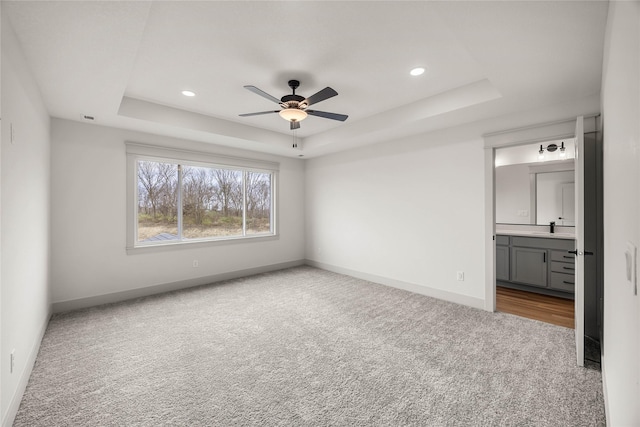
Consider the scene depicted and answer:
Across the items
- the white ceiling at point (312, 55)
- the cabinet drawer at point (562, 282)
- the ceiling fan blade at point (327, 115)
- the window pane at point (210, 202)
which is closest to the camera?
the white ceiling at point (312, 55)

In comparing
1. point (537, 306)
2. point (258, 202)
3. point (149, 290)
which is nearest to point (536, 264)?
point (537, 306)

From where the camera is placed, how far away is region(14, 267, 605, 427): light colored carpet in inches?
70.5

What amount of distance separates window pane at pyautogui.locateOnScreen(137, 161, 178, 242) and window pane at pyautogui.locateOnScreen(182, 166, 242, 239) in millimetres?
162

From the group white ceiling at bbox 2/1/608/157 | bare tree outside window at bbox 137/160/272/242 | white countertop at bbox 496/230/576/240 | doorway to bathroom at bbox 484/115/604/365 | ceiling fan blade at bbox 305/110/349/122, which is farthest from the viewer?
bare tree outside window at bbox 137/160/272/242

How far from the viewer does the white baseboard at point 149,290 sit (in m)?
3.57

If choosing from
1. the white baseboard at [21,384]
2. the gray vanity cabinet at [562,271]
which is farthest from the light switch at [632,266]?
the gray vanity cabinet at [562,271]

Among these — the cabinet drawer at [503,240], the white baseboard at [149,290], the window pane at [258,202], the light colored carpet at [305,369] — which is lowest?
the light colored carpet at [305,369]

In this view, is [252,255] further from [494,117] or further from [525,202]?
[525,202]

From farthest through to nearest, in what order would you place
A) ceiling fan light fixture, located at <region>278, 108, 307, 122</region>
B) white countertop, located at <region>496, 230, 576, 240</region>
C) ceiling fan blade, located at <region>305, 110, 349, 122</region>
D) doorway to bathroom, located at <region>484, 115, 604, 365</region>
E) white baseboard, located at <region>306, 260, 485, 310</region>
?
white countertop, located at <region>496, 230, 576, 240</region>
white baseboard, located at <region>306, 260, 485, 310</region>
ceiling fan blade, located at <region>305, 110, 349, 122</region>
ceiling fan light fixture, located at <region>278, 108, 307, 122</region>
doorway to bathroom, located at <region>484, 115, 604, 365</region>

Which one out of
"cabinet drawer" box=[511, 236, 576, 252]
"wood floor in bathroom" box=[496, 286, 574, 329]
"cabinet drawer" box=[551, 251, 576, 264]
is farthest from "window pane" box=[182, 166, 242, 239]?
"cabinet drawer" box=[551, 251, 576, 264]

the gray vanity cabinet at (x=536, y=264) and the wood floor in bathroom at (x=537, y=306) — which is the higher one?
the gray vanity cabinet at (x=536, y=264)

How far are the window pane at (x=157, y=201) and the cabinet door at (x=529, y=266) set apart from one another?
5.35 m

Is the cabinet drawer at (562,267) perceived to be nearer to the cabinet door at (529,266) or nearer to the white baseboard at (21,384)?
the cabinet door at (529,266)

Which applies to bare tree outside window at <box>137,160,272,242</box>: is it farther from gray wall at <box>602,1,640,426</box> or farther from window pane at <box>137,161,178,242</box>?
gray wall at <box>602,1,640,426</box>
